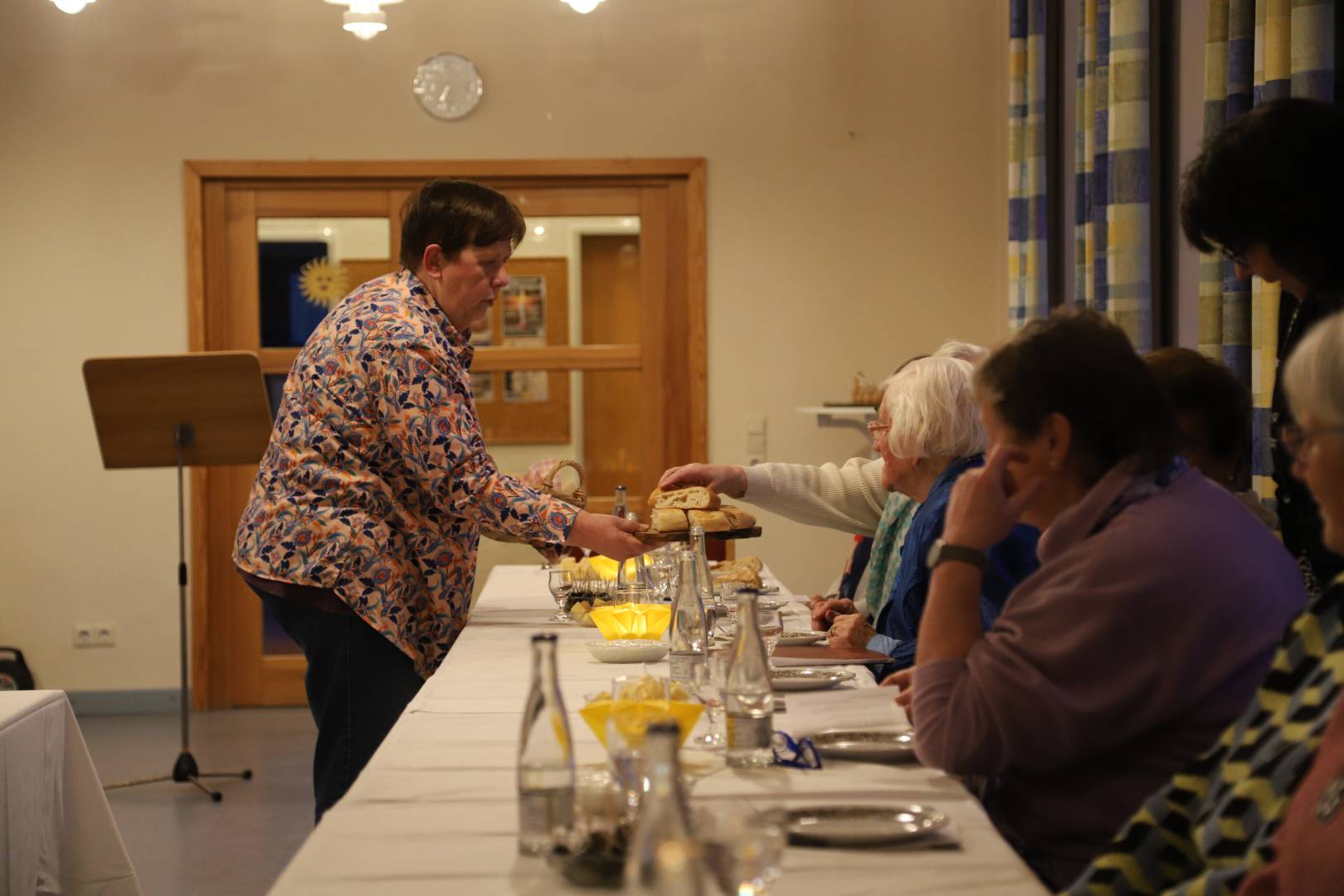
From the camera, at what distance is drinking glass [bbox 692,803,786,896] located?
3.77 ft

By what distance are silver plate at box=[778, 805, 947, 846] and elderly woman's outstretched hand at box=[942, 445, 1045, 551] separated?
1.12 feet

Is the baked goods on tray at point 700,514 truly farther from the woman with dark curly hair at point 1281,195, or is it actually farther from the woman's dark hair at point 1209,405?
the woman with dark curly hair at point 1281,195

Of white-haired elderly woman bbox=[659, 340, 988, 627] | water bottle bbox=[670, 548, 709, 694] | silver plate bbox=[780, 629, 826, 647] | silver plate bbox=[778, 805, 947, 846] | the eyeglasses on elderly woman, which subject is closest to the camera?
the eyeglasses on elderly woman

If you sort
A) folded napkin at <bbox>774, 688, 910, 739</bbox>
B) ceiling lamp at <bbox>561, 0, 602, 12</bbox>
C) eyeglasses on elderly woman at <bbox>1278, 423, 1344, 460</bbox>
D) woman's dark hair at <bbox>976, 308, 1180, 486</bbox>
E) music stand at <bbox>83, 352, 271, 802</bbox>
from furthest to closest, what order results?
ceiling lamp at <bbox>561, 0, 602, 12</bbox> → music stand at <bbox>83, 352, 271, 802</bbox> → folded napkin at <bbox>774, 688, 910, 739</bbox> → woman's dark hair at <bbox>976, 308, 1180, 486</bbox> → eyeglasses on elderly woman at <bbox>1278, 423, 1344, 460</bbox>

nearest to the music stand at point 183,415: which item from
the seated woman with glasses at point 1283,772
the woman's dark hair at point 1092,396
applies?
the woman's dark hair at point 1092,396

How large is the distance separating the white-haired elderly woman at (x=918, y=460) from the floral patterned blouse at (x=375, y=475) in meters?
0.65

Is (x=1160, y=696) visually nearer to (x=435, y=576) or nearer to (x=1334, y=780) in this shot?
(x=1334, y=780)

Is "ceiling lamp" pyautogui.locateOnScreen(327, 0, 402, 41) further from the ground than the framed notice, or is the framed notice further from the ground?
"ceiling lamp" pyautogui.locateOnScreen(327, 0, 402, 41)

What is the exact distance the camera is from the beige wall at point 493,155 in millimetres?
5824

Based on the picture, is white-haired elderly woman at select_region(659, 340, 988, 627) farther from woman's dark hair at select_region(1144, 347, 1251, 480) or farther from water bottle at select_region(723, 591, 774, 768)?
water bottle at select_region(723, 591, 774, 768)

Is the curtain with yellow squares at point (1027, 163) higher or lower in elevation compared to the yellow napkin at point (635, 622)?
higher

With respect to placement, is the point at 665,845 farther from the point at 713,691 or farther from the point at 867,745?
the point at 713,691

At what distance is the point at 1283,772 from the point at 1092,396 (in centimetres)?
49

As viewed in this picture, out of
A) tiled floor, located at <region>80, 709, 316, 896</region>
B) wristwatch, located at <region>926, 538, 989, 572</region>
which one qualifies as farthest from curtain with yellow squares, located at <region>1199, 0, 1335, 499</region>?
tiled floor, located at <region>80, 709, 316, 896</region>
